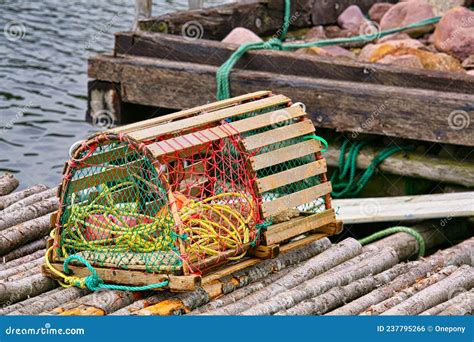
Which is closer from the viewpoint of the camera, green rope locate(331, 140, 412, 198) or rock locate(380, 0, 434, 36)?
green rope locate(331, 140, 412, 198)

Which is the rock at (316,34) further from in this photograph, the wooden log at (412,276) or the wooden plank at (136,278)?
the wooden plank at (136,278)

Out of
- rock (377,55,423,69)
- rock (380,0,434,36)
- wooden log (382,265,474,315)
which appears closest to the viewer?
wooden log (382,265,474,315)

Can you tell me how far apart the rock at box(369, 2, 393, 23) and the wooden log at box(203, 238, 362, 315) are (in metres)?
7.23

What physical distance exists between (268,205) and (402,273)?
117 centimetres

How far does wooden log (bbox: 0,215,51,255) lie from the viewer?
25.8ft

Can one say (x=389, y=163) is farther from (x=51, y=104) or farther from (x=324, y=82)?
(x=51, y=104)

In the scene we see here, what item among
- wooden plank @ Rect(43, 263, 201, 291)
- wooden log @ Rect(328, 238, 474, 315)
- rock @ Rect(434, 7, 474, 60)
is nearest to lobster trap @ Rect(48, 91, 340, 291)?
wooden plank @ Rect(43, 263, 201, 291)

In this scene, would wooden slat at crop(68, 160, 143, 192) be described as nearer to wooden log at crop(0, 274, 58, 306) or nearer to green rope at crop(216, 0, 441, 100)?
wooden log at crop(0, 274, 58, 306)

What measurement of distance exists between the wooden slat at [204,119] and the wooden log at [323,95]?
2.36 m

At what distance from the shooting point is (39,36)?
18.8m

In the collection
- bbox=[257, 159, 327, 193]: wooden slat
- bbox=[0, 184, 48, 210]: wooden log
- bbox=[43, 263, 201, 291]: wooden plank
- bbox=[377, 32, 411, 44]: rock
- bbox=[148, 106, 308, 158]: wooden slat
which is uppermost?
bbox=[377, 32, 411, 44]: rock

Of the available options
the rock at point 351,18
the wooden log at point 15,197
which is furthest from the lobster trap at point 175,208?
the rock at point 351,18

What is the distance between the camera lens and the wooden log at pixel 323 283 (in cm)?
675

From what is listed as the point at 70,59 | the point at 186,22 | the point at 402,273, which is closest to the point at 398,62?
the point at 186,22
